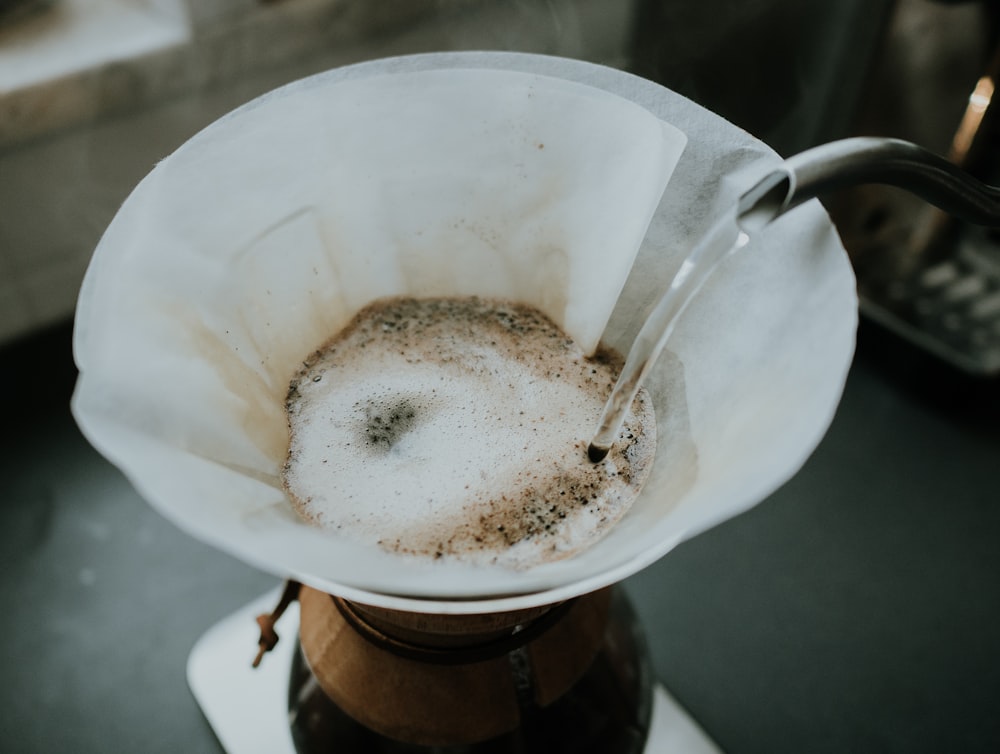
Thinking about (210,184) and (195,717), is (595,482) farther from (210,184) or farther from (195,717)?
(195,717)

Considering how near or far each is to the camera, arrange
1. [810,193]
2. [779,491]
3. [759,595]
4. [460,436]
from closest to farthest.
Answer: [810,193] < [460,436] < [759,595] < [779,491]

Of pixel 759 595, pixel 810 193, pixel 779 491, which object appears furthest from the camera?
pixel 779 491

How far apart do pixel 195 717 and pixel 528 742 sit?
0.39 m

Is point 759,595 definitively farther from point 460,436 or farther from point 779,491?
point 460,436

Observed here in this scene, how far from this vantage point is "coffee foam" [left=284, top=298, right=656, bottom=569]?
541mm

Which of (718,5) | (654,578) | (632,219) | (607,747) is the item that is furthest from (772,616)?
(718,5)

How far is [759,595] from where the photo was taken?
0.92m

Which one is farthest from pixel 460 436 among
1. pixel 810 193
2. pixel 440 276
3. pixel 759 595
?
pixel 759 595

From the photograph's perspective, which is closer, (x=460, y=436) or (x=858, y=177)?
(x=858, y=177)

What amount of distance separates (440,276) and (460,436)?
0.15 metres

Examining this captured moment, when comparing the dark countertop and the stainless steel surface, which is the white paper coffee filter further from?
the dark countertop

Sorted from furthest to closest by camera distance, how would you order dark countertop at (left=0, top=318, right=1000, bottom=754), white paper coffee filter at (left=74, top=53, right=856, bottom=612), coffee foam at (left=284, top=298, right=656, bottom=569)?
dark countertop at (left=0, top=318, right=1000, bottom=754)
coffee foam at (left=284, top=298, right=656, bottom=569)
white paper coffee filter at (left=74, top=53, right=856, bottom=612)

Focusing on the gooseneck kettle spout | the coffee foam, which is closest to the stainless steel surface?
the gooseneck kettle spout

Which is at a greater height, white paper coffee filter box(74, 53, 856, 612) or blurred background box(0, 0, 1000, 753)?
white paper coffee filter box(74, 53, 856, 612)
